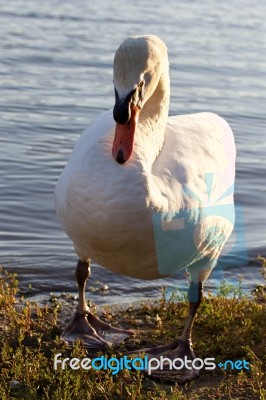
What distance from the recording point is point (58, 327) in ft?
19.3

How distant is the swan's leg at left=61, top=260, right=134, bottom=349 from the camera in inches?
223

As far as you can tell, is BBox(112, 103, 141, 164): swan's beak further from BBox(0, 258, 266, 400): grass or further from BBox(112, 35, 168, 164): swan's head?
BBox(0, 258, 266, 400): grass

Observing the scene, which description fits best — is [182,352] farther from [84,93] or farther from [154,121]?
[84,93]

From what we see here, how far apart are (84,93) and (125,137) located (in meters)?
8.80

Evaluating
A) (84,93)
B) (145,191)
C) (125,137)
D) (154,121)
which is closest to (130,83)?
(125,137)

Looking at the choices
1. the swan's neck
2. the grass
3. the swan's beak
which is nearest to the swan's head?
the swan's beak

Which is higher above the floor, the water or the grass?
the grass

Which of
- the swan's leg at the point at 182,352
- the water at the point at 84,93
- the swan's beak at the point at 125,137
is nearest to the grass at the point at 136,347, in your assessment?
the swan's leg at the point at 182,352

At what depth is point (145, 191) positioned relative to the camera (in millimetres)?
4609

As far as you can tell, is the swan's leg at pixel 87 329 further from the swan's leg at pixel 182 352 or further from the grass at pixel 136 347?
the swan's leg at pixel 182 352

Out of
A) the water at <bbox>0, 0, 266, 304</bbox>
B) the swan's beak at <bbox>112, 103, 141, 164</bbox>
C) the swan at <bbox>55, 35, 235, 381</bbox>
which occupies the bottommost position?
the water at <bbox>0, 0, 266, 304</bbox>

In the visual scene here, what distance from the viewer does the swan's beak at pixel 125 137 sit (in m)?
4.68

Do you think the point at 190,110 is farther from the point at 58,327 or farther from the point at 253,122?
the point at 58,327

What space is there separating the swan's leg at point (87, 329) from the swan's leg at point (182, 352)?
0.29 m
